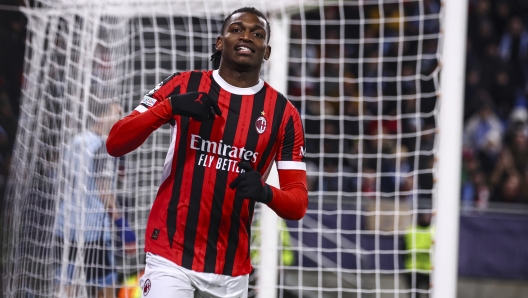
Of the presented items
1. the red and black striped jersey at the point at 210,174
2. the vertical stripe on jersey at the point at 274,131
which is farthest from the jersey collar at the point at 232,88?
the vertical stripe on jersey at the point at 274,131

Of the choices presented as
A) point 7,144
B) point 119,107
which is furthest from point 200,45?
point 7,144

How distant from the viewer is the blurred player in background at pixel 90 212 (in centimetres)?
512

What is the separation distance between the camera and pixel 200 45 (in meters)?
6.41

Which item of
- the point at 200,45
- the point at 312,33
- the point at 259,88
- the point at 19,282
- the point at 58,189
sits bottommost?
the point at 19,282

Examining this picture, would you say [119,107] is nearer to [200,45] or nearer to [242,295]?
[200,45]

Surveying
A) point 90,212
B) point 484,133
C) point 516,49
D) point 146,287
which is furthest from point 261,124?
point 516,49

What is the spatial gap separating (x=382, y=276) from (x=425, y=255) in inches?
32.4

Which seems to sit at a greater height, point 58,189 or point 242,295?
point 58,189

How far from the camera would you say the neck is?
3174 mm

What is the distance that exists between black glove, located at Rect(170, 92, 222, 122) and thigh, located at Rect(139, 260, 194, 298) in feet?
2.10

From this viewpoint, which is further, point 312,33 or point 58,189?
point 312,33

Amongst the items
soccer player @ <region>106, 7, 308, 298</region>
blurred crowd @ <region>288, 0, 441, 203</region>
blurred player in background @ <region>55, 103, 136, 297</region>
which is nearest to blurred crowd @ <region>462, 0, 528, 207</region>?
blurred crowd @ <region>288, 0, 441, 203</region>

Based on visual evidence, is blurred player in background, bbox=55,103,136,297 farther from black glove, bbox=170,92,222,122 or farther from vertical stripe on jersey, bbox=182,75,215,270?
black glove, bbox=170,92,222,122

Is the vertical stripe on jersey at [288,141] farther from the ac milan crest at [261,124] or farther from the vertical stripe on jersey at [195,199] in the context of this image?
the vertical stripe on jersey at [195,199]
